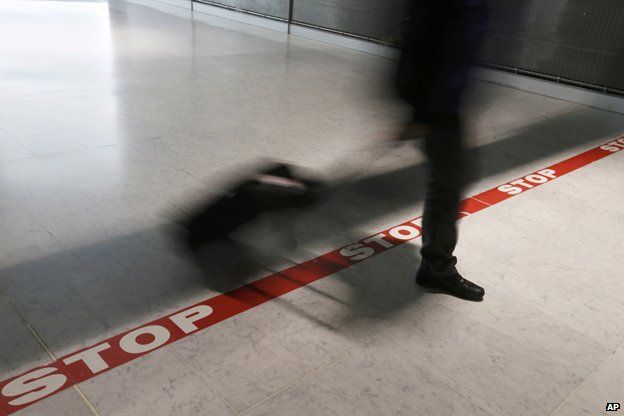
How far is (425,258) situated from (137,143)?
8.47ft

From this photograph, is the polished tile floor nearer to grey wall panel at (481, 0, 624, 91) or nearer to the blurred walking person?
the blurred walking person

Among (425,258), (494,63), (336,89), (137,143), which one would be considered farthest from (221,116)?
(494,63)

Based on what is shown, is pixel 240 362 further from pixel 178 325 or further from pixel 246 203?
pixel 246 203

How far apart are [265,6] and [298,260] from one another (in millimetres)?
8402

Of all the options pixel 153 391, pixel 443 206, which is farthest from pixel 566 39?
pixel 153 391

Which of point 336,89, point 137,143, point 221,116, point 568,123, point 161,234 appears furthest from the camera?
point 336,89

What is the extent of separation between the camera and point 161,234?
293 centimetres

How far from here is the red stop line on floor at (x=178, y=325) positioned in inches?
74.8

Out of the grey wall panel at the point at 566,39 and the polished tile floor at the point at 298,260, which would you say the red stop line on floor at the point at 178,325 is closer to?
the polished tile floor at the point at 298,260

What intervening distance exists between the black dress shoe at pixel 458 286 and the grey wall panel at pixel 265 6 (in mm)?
8190

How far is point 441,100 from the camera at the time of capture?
2221mm

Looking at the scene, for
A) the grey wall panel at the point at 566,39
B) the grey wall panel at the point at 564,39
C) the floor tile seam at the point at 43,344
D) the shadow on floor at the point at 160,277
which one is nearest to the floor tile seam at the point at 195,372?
the shadow on floor at the point at 160,277

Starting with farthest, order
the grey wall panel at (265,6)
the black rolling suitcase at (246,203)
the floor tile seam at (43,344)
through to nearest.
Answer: the grey wall panel at (265,6), the black rolling suitcase at (246,203), the floor tile seam at (43,344)

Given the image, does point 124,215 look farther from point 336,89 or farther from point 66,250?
point 336,89
